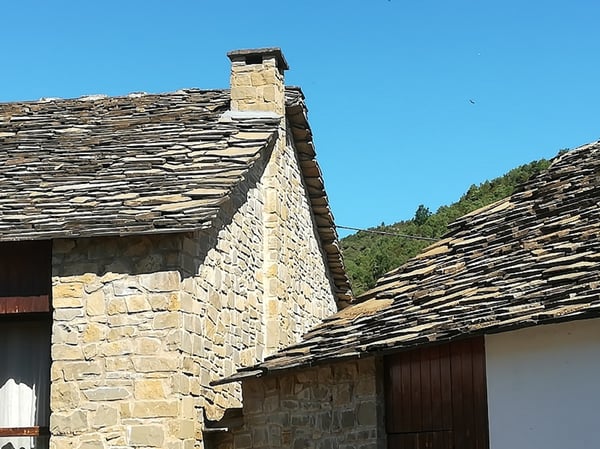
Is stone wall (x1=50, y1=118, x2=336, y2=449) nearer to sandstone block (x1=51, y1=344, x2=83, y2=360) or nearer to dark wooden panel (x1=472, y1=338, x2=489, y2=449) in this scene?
sandstone block (x1=51, y1=344, x2=83, y2=360)

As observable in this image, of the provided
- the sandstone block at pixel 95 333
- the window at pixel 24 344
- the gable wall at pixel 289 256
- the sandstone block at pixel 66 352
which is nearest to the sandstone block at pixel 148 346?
the sandstone block at pixel 95 333

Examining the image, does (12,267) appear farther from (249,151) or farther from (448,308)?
(448,308)

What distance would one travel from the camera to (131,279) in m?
10.5

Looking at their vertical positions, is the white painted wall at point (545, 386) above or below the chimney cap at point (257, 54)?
below

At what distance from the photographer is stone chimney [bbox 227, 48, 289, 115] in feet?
44.8

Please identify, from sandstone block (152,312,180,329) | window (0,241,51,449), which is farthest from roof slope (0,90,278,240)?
sandstone block (152,312,180,329)

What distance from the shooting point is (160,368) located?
10.3 m

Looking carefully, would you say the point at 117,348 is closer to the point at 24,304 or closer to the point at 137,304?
the point at 137,304

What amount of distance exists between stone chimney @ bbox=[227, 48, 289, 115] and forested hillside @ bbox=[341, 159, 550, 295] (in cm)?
1126

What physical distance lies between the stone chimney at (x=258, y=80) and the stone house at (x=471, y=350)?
3.31 meters

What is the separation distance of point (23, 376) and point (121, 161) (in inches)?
104

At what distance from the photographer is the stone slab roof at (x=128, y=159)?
34.5 feet

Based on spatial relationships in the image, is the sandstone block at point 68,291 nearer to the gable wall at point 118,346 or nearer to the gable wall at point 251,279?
the gable wall at point 118,346

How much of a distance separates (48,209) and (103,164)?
3.86 feet
